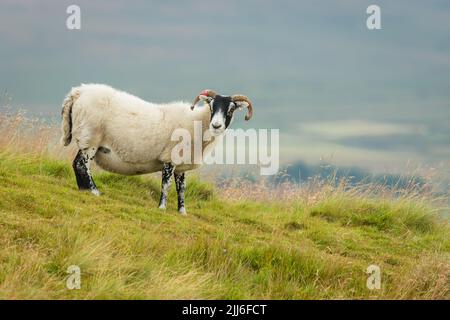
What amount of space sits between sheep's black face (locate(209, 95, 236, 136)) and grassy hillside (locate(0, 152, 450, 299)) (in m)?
1.87

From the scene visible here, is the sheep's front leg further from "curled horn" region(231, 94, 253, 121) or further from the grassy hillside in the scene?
"curled horn" region(231, 94, 253, 121)

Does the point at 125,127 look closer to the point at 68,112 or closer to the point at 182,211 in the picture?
the point at 68,112

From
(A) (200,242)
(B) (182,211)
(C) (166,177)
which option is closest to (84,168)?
(C) (166,177)

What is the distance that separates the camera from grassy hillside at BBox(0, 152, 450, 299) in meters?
7.80

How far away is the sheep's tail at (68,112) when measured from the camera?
1466cm

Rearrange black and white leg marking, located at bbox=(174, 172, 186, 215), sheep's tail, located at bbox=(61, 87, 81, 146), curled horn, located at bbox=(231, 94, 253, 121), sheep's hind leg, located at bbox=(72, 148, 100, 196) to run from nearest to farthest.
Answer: curled horn, located at bbox=(231, 94, 253, 121) → black and white leg marking, located at bbox=(174, 172, 186, 215) → sheep's hind leg, located at bbox=(72, 148, 100, 196) → sheep's tail, located at bbox=(61, 87, 81, 146)

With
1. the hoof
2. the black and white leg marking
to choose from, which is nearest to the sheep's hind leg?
the black and white leg marking

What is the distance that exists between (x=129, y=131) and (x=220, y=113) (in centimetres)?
205

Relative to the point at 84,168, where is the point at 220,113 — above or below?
above

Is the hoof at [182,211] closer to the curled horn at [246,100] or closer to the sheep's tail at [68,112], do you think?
the curled horn at [246,100]

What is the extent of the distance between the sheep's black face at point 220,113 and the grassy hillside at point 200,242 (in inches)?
73.6

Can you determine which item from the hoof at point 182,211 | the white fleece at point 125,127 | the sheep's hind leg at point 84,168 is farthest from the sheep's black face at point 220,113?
the sheep's hind leg at point 84,168

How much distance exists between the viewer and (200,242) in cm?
941
